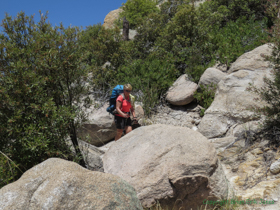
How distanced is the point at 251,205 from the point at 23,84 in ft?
13.4

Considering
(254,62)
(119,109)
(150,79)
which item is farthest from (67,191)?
(150,79)

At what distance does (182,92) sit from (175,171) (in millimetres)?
5500

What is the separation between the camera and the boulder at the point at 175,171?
12.1 feet

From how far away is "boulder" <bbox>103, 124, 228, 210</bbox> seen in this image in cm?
367

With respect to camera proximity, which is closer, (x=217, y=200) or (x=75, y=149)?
(x=217, y=200)

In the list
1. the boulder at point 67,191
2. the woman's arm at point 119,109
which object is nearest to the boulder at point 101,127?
the woman's arm at point 119,109

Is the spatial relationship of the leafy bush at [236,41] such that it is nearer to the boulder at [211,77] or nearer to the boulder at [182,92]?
the boulder at [211,77]

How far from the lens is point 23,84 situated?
4.26 m

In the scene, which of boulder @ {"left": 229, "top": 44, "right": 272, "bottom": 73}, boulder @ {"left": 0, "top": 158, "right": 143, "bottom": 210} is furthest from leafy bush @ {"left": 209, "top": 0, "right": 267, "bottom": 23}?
boulder @ {"left": 0, "top": 158, "right": 143, "bottom": 210}

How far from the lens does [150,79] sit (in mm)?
9273

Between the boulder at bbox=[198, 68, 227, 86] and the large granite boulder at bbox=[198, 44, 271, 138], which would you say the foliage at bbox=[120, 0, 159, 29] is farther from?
the large granite boulder at bbox=[198, 44, 271, 138]

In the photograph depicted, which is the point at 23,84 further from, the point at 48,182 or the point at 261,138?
the point at 261,138

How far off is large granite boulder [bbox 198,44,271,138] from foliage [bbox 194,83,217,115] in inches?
36.5

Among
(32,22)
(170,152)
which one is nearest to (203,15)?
(32,22)
